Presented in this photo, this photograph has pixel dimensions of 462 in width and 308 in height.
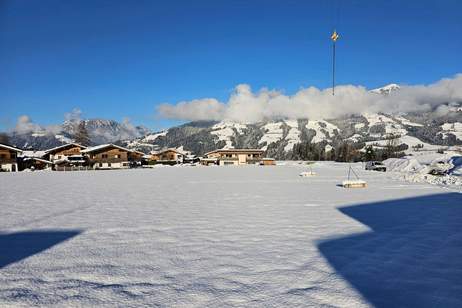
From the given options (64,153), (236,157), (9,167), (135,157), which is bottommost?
(9,167)

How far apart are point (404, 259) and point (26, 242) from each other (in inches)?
295

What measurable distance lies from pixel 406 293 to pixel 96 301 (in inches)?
153

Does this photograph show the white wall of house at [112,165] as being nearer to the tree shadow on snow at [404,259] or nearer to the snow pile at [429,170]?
the snow pile at [429,170]

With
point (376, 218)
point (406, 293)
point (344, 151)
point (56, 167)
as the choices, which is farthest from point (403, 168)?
point (344, 151)

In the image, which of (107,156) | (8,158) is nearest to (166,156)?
(107,156)

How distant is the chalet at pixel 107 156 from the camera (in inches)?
2776

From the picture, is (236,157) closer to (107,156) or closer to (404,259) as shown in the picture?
(107,156)

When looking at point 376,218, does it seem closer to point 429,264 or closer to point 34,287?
point 429,264

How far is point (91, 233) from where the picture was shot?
7668 mm

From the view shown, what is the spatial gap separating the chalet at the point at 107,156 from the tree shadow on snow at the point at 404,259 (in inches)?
2728

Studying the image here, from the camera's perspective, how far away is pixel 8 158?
200 feet

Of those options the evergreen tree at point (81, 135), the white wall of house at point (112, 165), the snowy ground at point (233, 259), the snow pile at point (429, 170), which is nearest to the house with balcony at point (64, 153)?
the white wall of house at point (112, 165)

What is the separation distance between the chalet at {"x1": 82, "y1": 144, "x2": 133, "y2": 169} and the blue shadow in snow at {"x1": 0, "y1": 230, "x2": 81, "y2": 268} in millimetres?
66500

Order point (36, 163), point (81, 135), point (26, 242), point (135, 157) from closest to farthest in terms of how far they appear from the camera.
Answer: point (26, 242), point (36, 163), point (135, 157), point (81, 135)
